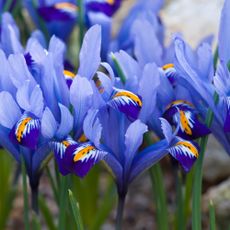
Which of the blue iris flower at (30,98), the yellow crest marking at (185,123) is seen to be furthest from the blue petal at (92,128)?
the yellow crest marking at (185,123)

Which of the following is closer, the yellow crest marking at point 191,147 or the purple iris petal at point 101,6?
the yellow crest marking at point 191,147

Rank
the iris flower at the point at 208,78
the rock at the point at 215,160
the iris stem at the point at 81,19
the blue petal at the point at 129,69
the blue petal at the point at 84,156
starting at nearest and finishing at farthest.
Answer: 1. the blue petal at the point at 84,156
2. the iris flower at the point at 208,78
3. the blue petal at the point at 129,69
4. the iris stem at the point at 81,19
5. the rock at the point at 215,160

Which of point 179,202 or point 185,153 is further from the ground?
point 185,153

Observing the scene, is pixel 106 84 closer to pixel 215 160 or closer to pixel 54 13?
pixel 54 13

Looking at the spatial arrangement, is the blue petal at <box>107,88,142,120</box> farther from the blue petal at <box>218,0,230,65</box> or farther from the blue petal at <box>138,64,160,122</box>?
the blue petal at <box>218,0,230,65</box>

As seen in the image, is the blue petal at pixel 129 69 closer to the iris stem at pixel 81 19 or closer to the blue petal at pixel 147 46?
the blue petal at pixel 147 46

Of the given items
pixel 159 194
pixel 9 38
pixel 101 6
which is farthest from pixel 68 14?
pixel 159 194

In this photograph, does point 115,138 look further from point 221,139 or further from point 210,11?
point 210,11
